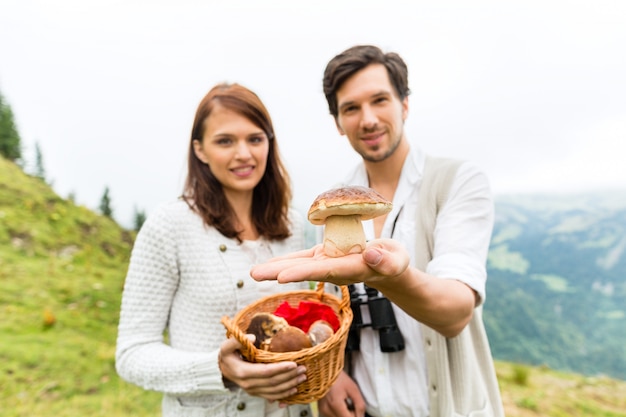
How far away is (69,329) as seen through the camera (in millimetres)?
4590

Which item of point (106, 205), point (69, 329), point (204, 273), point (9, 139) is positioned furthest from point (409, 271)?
point (9, 139)

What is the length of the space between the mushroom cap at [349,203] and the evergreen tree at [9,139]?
850 centimetres

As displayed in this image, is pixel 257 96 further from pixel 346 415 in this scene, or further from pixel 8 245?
pixel 8 245

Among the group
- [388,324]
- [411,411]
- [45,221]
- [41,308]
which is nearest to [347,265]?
[388,324]

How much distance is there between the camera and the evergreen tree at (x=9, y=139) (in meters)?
7.51

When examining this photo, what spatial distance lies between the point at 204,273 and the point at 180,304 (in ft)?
0.82

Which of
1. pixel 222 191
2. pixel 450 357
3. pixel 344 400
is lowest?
pixel 344 400

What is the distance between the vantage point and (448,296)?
141 centimetres

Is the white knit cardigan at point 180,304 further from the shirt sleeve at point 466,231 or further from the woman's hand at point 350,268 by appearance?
the shirt sleeve at point 466,231

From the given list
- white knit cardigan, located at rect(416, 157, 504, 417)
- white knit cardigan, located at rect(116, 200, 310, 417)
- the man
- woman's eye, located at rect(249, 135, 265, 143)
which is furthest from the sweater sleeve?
white knit cardigan, located at rect(416, 157, 504, 417)

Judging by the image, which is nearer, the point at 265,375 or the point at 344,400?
the point at 265,375

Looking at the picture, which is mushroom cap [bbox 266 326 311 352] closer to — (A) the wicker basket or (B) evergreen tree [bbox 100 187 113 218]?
(A) the wicker basket

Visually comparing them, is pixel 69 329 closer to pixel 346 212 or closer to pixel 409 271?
pixel 346 212

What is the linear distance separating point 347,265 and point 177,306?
1355mm
